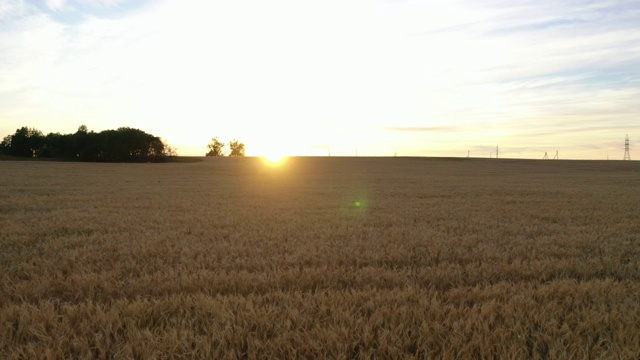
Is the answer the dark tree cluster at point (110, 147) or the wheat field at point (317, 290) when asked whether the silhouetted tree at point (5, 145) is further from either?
the wheat field at point (317, 290)

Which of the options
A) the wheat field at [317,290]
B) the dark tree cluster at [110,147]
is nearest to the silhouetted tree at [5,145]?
the dark tree cluster at [110,147]

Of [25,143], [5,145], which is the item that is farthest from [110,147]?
[5,145]

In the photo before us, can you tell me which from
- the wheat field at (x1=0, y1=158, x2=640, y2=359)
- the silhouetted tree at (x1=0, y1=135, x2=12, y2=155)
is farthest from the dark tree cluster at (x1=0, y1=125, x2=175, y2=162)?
the wheat field at (x1=0, y1=158, x2=640, y2=359)

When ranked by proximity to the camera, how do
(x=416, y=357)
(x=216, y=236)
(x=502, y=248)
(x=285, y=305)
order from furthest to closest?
(x=216, y=236), (x=502, y=248), (x=285, y=305), (x=416, y=357)

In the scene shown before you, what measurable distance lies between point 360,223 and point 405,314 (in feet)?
20.9

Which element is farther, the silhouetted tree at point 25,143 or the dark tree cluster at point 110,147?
the silhouetted tree at point 25,143

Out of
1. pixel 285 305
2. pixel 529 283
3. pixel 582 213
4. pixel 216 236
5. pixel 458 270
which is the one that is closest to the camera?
pixel 285 305

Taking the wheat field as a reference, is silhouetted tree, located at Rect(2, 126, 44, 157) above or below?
above

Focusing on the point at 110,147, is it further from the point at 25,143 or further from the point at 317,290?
the point at 317,290

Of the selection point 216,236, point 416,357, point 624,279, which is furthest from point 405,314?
point 216,236

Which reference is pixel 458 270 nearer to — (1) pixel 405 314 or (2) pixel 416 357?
(1) pixel 405 314

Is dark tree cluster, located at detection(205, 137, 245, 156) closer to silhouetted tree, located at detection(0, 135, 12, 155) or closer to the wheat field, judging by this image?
silhouetted tree, located at detection(0, 135, 12, 155)

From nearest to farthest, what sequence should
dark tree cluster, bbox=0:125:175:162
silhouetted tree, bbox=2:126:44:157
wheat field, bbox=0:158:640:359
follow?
wheat field, bbox=0:158:640:359 < dark tree cluster, bbox=0:125:175:162 < silhouetted tree, bbox=2:126:44:157

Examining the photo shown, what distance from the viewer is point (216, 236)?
28.8ft
